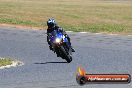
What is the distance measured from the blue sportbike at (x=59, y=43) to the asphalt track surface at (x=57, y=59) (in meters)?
3.11

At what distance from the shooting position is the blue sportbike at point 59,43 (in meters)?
11.7

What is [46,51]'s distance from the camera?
26.7 meters

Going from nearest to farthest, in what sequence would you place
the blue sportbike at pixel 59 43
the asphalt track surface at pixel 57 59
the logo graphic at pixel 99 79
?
the logo graphic at pixel 99 79 < the blue sportbike at pixel 59 43 < the asphalt track surface at pixel 57 59

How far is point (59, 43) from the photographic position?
12000mm

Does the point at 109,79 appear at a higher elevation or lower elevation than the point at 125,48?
A: higher

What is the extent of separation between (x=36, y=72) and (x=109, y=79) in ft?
33.1

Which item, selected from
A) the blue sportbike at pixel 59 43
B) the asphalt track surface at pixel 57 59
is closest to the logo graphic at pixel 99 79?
the blue sportbike at pixel 59 43

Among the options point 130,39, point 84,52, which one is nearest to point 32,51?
point 84,52

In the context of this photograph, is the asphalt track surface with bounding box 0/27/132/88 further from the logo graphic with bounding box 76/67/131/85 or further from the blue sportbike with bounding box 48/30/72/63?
the logo graphic with bounding box 76/67/131/85

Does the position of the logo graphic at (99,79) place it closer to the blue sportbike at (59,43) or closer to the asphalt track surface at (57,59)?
the blue sportbike at (59,43)

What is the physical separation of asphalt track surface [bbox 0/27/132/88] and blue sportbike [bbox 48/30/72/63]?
10.2 feet

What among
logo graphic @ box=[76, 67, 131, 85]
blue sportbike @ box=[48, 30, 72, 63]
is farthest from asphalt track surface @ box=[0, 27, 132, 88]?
logo graphic @ box=[76, 67, 131, 85]

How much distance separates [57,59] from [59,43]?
36.1ft

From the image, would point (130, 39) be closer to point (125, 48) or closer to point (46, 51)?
point (125, 48)
